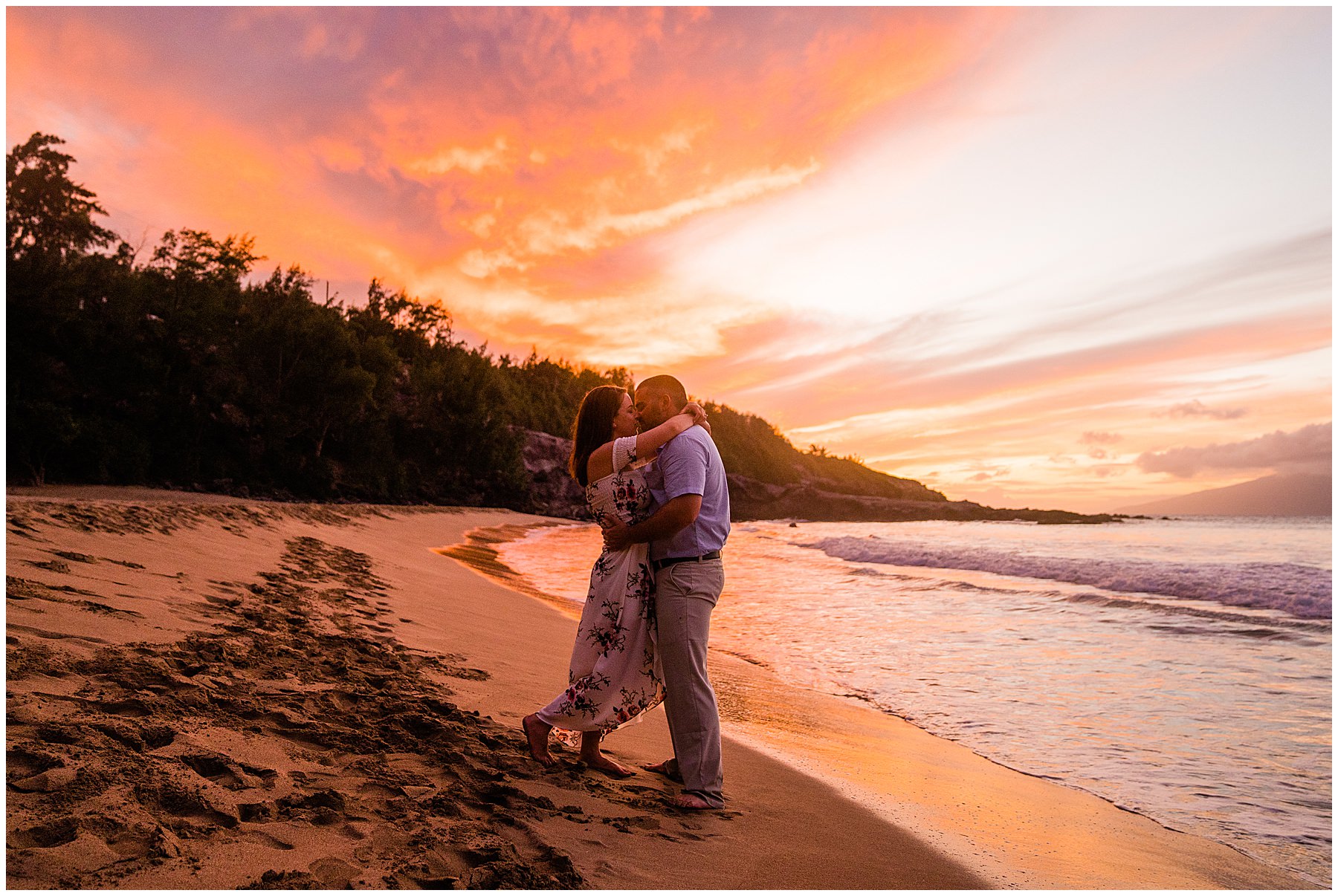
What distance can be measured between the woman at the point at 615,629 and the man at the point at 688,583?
2.6 inches

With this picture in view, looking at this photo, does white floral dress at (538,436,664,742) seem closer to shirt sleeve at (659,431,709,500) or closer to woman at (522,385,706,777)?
woman at (522,385,706,777)

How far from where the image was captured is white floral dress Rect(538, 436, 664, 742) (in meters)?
3.20

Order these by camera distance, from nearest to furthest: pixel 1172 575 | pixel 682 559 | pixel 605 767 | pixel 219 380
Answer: pixel 682 559
pixel 605 767
pixel 1172 575
pixel 219 380

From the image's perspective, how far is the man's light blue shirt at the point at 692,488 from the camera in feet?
10.1

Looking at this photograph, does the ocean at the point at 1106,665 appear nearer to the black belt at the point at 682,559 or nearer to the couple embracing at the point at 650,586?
the couple embracing at the point at 650,586

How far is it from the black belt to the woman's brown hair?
0.55 metres

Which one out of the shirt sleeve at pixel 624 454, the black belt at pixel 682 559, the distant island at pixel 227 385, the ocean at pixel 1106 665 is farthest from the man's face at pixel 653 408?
the distant island at pixel 227 385

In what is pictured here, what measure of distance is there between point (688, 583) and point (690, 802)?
93 centimetres

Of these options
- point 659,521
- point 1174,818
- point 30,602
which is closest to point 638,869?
point 659,521

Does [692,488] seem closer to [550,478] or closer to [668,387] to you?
[668,387]

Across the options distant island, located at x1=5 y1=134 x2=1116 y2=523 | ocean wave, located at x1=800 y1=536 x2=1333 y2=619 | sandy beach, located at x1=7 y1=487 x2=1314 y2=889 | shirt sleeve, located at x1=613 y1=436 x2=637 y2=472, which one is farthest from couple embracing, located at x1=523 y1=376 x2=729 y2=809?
distant island, located at x1=5 y1=134 x2=1116 y2=523

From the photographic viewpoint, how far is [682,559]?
3.18m

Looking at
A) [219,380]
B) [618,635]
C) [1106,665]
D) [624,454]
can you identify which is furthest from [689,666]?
[219,380]

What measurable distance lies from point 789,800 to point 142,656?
10.3 ft
